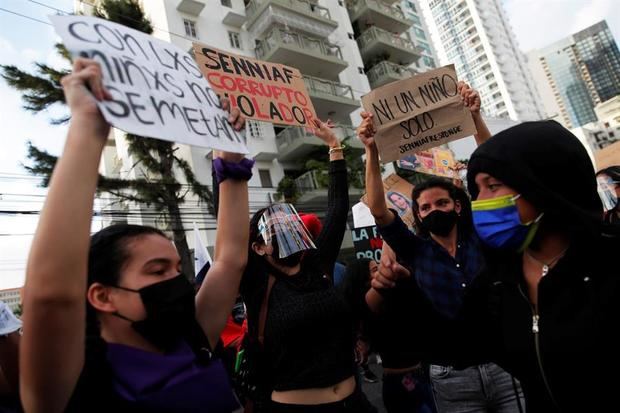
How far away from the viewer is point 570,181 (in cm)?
150

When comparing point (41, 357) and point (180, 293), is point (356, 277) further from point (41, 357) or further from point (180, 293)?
point (41, 357)

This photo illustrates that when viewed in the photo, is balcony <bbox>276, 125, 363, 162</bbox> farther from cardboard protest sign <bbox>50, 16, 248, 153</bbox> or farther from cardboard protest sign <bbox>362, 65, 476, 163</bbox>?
cardboard protest sign <bbox>50, 16, 248, 153</bbox>

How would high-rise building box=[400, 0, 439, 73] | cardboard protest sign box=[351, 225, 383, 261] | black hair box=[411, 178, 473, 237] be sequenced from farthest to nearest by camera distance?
high-rise building box=[400, 0, 439, 73] < cardboard protest sign box=[351, 225, 383, 261] < black hair box=[411, 178, 473, 237]

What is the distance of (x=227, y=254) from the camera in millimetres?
1725

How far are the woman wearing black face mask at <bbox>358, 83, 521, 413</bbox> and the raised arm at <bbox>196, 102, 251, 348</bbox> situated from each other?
78 centimetres

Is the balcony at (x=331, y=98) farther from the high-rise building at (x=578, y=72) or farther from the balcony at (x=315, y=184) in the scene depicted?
the high-rise building at (x=578, y=72)

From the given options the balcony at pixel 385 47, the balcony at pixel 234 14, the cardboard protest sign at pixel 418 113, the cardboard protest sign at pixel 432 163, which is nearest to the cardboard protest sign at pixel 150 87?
the cardboard protest sign at pixel 418 113

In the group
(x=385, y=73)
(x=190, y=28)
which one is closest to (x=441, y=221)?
(x=190, y=28)

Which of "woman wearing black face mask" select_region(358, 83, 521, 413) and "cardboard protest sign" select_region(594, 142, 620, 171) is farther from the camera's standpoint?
"cardboard protest sign" select_region(594, 142, 620, 171)

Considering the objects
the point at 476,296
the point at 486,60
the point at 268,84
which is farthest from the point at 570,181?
the point at 486,60

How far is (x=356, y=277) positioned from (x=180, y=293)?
142 centimetres

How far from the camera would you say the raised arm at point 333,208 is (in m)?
2.54

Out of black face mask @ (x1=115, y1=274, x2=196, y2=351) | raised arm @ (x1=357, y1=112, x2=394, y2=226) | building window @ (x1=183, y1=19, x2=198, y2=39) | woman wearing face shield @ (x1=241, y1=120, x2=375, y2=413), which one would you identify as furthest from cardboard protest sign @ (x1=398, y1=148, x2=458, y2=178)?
building window @ (x1=183, y1=19, x2=198, y2=39)

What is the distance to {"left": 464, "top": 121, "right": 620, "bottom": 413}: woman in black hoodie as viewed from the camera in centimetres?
137
